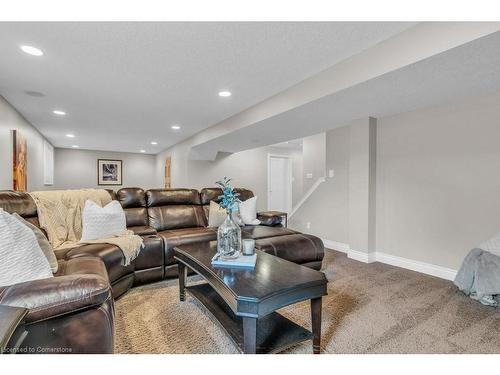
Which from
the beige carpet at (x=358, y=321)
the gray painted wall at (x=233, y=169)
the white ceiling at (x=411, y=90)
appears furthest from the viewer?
the gray painted wall at (x=233, y=169)

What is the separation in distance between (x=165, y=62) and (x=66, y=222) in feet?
6.02

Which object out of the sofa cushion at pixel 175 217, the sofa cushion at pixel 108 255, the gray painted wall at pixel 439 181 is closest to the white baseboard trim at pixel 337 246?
the gray painted wall at pixel 439 181

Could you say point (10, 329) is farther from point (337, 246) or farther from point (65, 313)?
point (337, 246)

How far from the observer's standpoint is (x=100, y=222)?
105 inches

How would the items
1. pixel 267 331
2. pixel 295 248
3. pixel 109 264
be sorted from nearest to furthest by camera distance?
pixel 267 331 → pixel 109 264 → pixel 295 248

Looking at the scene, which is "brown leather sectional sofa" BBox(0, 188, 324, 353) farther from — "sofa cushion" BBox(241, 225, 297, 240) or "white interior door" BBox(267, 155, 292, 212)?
"white interior door" BBox(267, 155, 292, 212)

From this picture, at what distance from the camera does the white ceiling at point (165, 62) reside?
1.97 meters

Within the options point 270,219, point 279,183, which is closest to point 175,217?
point 270,219

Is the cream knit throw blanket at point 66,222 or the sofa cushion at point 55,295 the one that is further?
the cream knit throw blanket at point 66,222

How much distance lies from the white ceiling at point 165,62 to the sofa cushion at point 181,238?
171 cm

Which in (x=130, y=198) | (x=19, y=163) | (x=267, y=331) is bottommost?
(x=267, y=331)

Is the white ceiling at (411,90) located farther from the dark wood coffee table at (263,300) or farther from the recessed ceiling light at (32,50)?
the recessed ceiling light at (32,50)

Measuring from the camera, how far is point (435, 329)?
1854 millimetres

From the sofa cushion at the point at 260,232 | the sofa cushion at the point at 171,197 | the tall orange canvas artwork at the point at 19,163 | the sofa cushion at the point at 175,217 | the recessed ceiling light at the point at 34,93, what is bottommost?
the sofa cushion at the point at 260,232
